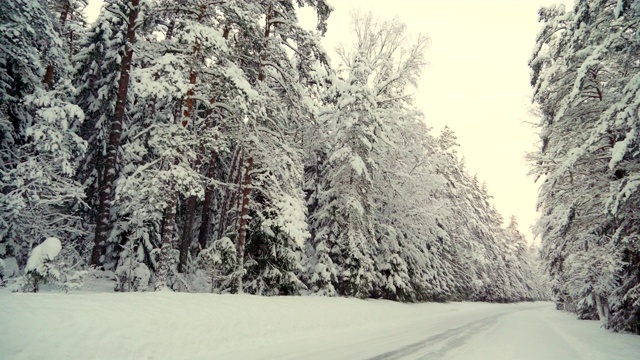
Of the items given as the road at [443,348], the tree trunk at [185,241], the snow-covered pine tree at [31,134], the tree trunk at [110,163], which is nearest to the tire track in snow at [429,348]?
the road at [443,348]

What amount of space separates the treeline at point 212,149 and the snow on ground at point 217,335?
2.16 m

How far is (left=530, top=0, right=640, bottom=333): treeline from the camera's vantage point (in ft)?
33.9

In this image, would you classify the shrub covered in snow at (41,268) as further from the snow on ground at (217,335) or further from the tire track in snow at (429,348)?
the tire track in snow at (429,348)

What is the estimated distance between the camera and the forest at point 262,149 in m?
10.3

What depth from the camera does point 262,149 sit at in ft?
41.0

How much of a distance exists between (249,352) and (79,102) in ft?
51.8

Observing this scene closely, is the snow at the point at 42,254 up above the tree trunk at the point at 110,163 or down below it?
below

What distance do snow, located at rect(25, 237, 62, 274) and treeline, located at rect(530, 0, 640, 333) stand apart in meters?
12.4

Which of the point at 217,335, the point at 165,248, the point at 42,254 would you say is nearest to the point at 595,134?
the point at 217,335

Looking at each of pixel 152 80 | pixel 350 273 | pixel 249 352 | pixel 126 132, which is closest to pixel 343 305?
pixel 350 273

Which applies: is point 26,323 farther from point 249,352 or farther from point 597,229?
point 597,229

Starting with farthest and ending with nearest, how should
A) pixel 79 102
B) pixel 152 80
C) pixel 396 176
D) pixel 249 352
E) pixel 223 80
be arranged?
pixel 396 176
pixel 79 102
pixel 223 80
pixel 152 80
pixel 249 352

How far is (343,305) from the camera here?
14891mm

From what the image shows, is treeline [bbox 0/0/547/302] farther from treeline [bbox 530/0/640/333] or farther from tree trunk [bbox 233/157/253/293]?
treeline [bbox 530/0/640/333]
